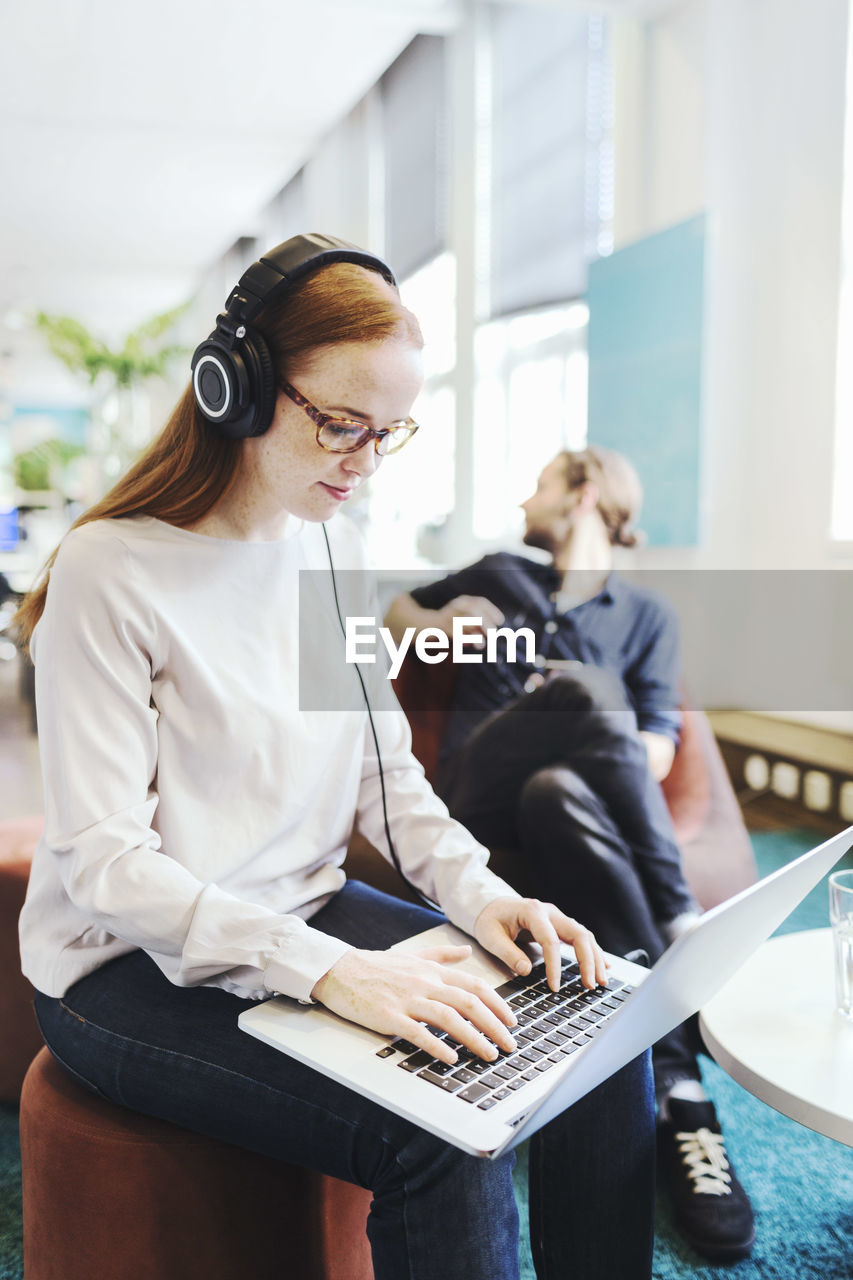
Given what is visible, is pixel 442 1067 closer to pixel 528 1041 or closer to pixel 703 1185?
pixel 528 1041

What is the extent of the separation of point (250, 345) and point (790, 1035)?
0.86 meters

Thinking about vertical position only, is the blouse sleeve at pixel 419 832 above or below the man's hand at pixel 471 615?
below

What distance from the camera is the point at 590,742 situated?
1.73 m

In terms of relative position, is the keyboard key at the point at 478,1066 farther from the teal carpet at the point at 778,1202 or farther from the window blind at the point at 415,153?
the window blind at the point at 415,153

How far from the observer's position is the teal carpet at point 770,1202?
4.12 feet

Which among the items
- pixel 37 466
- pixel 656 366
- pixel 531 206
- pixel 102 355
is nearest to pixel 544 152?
pixel 531 206

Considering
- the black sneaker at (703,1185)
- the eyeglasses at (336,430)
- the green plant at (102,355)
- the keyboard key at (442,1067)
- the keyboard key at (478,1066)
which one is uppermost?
the green plant at (102,355)

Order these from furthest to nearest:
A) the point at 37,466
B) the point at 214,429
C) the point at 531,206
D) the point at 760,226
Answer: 1. the point at 37,466
2. the point at 531,206
3. the point at 760,226
4. the point at 214,429

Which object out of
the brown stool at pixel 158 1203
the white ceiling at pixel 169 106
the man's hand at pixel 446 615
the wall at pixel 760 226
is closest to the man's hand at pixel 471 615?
the man's hand at pixel 446 615

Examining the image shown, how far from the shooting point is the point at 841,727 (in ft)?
10.3

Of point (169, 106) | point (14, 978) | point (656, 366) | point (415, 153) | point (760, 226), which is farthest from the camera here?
point (415, 153)

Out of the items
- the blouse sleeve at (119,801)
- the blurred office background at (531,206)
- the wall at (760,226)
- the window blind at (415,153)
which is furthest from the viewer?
the window blind at (415,153)

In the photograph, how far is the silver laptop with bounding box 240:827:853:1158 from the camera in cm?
65

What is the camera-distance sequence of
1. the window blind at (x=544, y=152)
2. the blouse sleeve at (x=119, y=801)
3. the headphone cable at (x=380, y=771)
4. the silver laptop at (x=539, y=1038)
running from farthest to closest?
the window blind at (x=544, y=152)
the headphone cable at (x=380, y=771)
the blouse sleeve at (x=119, y=801)
the silver laptop at (x=539, y=1038)
